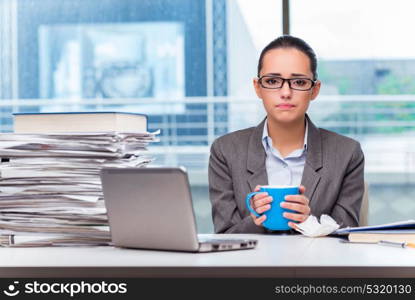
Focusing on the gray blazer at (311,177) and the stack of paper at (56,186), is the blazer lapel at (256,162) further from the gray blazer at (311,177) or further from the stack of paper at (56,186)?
the stack of paper at (56,186)

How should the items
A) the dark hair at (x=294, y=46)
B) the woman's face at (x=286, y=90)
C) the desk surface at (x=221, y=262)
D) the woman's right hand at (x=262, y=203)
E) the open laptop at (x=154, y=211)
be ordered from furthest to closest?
the dark hair at (x=294, y=46) < the woman's face at (x=286, y=90) < the woman's right hand at (x=262, y=203) < the open laptop at (x=154, y=211) < the desk surface at (x=221, y=262)

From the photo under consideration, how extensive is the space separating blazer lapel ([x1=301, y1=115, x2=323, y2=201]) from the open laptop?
557 millimetres

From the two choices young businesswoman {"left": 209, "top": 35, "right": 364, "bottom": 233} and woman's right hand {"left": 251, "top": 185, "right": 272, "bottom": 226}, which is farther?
young businesswoman {"left": 209, "top": 35, "right": 364, "bottom": 233}

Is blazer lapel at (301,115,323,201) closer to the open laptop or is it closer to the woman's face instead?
the woman's face

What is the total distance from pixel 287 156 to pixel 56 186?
73cm

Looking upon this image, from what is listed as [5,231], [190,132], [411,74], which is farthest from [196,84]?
[5,231]

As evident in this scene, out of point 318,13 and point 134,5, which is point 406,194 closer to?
point 318,13

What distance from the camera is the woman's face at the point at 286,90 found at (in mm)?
1874

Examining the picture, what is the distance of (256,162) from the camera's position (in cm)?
199

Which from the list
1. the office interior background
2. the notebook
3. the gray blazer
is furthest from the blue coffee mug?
the office interior background

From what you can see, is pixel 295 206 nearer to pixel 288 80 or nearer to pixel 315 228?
pixel 315 228

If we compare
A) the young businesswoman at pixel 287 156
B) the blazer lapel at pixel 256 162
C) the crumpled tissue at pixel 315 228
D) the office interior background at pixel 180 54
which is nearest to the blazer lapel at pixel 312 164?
the young businesswoman at pixel 287 156

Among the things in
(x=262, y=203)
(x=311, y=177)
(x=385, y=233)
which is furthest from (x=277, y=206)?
(x=311, y=177)

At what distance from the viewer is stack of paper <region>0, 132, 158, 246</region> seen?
1.48 meters
